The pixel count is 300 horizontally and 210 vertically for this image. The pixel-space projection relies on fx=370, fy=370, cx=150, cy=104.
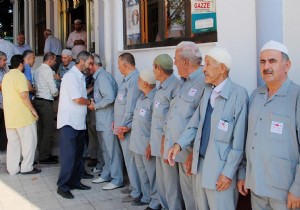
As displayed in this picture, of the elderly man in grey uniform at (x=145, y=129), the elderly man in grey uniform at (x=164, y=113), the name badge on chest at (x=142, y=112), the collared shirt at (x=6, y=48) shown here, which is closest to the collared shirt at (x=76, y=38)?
the collared shirt at (x=6, y=48)

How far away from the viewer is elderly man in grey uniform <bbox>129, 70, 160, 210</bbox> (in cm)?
387

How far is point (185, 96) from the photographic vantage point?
3.19 meters

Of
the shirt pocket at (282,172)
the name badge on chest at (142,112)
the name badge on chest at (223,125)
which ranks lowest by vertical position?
the shirt pocket at (282,172)

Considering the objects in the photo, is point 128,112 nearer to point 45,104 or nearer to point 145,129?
point 145,129

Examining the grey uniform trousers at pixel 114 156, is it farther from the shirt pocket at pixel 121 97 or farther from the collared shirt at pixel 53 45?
the collared shirt at pixel 53 45

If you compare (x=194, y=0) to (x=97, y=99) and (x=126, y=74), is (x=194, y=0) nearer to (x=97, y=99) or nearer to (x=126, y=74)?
(x=126, y=74)

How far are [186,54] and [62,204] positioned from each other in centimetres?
230

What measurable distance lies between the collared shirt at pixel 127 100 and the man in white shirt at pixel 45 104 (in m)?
1.55

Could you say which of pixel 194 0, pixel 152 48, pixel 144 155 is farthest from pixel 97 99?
pixel 194 0

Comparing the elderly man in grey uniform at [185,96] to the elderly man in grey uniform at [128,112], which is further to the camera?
the elderly man in grey uniform at [128,112]

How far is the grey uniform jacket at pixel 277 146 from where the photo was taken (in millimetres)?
2277

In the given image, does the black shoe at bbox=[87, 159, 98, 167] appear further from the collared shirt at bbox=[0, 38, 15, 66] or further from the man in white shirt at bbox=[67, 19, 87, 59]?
the collared shirt at bbox=[0, 38, 15, 66]

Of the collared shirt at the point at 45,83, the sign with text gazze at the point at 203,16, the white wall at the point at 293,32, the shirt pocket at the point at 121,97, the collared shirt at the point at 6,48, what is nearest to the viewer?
the white wall at the point at 293,32

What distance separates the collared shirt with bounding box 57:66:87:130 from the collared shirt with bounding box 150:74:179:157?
1197mm
